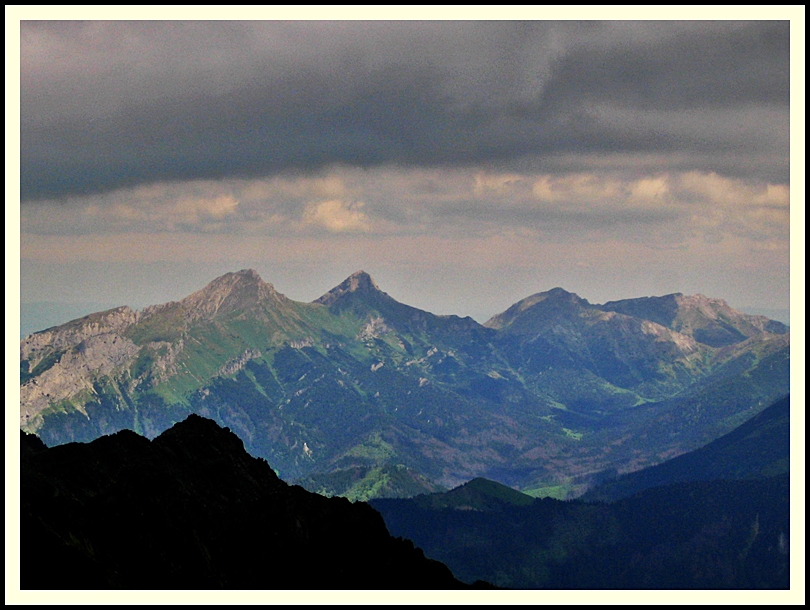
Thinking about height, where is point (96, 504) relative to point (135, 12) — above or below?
below

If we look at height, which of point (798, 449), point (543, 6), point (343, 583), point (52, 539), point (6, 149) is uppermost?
point (543, 6)

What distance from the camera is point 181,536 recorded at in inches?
6211

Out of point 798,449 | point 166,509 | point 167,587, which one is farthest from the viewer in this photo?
point 166,509

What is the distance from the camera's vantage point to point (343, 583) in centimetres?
17012

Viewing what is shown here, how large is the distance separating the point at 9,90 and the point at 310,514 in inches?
3659

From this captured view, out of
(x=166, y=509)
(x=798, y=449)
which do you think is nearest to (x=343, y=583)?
(x=166, y=509)

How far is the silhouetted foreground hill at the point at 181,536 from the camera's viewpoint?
137m

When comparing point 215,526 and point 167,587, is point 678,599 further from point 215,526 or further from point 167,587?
point 215,526

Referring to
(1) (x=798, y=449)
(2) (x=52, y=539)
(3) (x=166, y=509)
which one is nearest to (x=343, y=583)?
(3) (x=166, y=509)

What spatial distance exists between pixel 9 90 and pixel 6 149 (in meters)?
7.50

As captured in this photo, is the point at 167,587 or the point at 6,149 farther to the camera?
the point at 167,587

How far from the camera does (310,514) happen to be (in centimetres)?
17962

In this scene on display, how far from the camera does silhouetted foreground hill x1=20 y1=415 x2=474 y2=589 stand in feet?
448

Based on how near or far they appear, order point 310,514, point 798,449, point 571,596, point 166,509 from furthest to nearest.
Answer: point 310,514 → point 166,509 → point 798,449 → point 571,596
